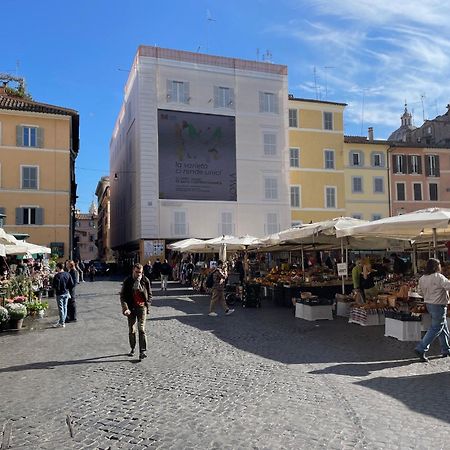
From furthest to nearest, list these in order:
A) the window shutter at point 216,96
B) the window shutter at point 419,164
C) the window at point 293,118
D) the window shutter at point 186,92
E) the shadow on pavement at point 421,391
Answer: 1. the window shutter at point 419,164
2. the window at point 293,118
3. the window shutter at point 216,96
4. the window shutter at point 186,92
5. the shadow on pavement at point 421,391

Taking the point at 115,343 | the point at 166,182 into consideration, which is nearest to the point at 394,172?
the point at 166,182

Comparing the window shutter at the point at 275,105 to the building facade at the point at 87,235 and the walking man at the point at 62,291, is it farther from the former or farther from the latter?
the building facade at the point at 87,235

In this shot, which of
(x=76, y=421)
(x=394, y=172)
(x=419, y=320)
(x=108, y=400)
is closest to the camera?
(x=76, y=421)

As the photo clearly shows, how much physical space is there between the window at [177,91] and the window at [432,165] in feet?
84.0

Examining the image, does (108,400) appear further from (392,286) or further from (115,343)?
(392,286)

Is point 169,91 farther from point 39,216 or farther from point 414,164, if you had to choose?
point 414,164

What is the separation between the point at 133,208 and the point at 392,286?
32.1 meters

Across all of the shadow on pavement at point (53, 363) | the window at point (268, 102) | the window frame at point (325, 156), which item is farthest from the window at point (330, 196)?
the shadow on pavement at point (53, 363)

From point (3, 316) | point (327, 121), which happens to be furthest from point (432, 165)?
point (3, 316)

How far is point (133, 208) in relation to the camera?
41906 mm

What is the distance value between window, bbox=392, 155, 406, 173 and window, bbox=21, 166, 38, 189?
32726mm

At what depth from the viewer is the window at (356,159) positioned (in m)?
48.2

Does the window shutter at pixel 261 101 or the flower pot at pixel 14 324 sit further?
the window shutter at pixel 261 101

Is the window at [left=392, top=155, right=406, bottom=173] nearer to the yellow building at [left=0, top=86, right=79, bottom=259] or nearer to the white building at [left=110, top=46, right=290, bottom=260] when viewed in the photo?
the white building at [left=110, top=46, right=290, bottom=260]
